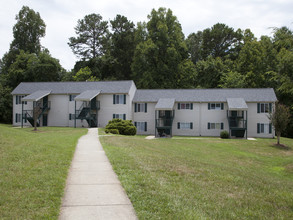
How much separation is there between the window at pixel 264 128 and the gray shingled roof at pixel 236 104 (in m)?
3.93

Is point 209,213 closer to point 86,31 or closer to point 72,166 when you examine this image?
point 72,166

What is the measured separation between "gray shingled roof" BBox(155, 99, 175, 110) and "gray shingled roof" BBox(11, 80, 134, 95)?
15.6ft

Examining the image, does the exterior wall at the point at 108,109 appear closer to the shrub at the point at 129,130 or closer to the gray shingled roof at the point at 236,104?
the shrub at the point at 129,130

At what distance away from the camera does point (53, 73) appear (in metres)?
56.9

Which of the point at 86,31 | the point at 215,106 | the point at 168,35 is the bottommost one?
the point at 215,106

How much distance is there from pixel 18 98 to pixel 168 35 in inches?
1089

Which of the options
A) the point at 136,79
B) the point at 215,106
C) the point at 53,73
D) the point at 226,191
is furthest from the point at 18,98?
the point at 226,191

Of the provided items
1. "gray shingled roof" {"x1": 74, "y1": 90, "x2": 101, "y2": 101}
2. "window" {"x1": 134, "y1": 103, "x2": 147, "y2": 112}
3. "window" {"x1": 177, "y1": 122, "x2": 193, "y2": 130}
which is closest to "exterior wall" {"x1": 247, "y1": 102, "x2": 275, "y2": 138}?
"window" {"x1": 177, "y1": 122, "x2": 193, "y2": 130}

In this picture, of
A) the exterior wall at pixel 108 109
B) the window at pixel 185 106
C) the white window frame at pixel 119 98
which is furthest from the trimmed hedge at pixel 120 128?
the window at pixel 185 106

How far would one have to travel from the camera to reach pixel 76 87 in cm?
4291

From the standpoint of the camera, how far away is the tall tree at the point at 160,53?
Result: 4984cm

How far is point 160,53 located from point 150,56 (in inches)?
78.0

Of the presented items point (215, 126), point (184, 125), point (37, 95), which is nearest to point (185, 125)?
point (184, 125)

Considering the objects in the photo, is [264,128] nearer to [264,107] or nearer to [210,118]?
[264,107]
